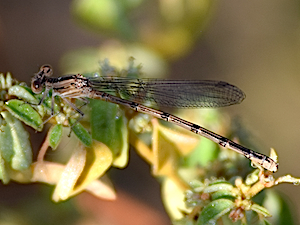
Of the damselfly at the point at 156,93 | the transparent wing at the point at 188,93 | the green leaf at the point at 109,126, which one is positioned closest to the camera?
the green leaf at the point at 109,126

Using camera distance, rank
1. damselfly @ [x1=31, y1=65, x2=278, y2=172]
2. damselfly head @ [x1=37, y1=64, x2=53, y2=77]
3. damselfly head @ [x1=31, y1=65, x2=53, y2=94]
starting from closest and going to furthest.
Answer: damselfly head @ [x1=31, y1=65, x2=53, y2=94] < damselfly @ [x1=31, y1=65, x2=278, y2=172] < damselfly head @ [x1=37, y1=64, x2=53, y2=77]

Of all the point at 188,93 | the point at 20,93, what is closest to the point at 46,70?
the point at 20,93

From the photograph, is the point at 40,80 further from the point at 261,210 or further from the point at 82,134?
the point at 261,210

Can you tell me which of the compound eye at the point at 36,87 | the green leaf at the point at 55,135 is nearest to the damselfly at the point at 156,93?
the compound eye at the point at 36,87

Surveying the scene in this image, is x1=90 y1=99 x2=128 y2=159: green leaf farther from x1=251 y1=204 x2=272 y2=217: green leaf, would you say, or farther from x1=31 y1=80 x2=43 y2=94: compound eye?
x1=251 y1=204 x2=272 y2=217: green leaf

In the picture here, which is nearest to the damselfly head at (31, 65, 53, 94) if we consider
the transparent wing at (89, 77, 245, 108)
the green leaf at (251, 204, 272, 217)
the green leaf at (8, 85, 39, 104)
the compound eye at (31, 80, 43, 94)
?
the compound eye at (31, 80, 43, 94)

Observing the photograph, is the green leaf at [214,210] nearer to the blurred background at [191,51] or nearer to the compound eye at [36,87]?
the blurred background at [191,51]
